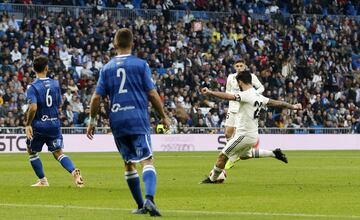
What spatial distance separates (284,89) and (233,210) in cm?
3458

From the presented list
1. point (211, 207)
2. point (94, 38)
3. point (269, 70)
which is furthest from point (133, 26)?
point (211, 207)

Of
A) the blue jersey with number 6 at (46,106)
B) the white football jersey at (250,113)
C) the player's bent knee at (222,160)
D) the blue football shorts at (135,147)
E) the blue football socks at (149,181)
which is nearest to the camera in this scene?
the blue football socks at (149,181)

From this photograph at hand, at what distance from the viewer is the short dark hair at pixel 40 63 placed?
59.6 feet

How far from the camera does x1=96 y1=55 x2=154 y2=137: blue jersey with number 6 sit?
42.1 ft

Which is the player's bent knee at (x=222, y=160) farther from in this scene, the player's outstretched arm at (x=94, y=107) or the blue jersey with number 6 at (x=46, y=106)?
the player's outstretched arm at (x=94, y=107)

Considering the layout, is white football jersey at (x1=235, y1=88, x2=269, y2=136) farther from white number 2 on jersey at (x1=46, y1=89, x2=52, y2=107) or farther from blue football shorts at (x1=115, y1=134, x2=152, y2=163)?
blue football shorts at (x1=115, y1=134, x2=152, y2=163)

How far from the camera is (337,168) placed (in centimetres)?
2688

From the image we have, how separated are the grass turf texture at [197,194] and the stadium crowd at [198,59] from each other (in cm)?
1451

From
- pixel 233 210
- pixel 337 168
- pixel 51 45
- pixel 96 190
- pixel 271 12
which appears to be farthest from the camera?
pixel 271 12

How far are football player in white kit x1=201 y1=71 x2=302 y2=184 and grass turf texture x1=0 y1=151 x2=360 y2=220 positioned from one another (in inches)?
19.4

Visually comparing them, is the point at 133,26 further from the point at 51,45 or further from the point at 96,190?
the point at 96,190

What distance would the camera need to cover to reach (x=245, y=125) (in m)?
19.8

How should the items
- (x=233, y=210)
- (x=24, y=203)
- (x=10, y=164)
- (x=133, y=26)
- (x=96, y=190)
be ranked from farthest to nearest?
(x=133, y=26)
(x=10, y=164)
(x=96, y=190)
(x=24, y=203)
(x=233, y=210)

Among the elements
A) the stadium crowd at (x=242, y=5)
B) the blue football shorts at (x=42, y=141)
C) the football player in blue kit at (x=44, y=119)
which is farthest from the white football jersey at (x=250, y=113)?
the stadium crowd at (x=242, y=5)
